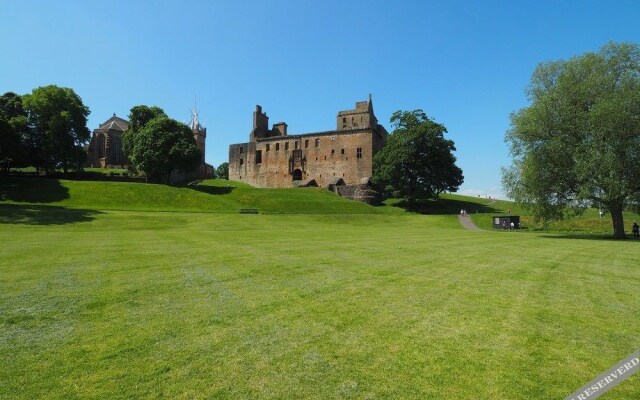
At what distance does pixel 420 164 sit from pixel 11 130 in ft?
191

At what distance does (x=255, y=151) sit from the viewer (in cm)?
9394

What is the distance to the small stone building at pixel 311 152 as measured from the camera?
263 ft

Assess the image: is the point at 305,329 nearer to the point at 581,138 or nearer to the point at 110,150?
the point at 581,138

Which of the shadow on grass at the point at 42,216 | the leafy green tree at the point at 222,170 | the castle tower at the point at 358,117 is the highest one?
the castle tower at the point at 358,117

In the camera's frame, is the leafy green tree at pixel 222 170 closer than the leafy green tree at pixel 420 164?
No

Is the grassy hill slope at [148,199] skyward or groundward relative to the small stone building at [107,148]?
groundward

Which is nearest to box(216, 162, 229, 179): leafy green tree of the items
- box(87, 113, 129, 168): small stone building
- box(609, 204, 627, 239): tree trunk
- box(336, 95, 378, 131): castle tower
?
box(87, 113, 129, 168): small stone building

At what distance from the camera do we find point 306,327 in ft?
19.0

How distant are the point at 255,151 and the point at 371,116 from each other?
2979 cm

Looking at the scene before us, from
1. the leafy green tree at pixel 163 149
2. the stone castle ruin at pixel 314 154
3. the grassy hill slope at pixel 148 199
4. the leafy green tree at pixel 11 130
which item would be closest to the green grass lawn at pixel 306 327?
the grassy hill slope at pixel 148 199

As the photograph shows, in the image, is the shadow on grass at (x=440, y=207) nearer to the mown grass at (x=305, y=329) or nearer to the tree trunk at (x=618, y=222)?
the tree trunk at (x=618, y=222)

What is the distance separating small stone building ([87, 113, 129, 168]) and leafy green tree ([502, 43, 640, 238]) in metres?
84.9

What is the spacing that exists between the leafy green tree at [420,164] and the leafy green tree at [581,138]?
1222 inches

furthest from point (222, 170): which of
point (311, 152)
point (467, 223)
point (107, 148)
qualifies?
point (467, 223)
